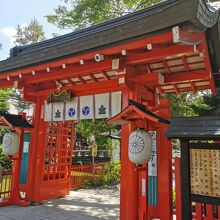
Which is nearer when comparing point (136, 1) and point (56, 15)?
point (136, 1)

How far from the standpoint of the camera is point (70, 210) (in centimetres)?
760

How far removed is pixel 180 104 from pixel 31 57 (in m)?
9.08

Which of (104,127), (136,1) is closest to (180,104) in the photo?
(104,127)

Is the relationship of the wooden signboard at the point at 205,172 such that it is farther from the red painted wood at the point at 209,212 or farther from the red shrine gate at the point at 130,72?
the red painted wood at the point at 209,212

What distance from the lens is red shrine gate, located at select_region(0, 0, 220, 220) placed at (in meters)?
4.59

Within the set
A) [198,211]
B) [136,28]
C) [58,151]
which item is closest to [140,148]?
[198,211]

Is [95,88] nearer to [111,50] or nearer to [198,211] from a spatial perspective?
[111,50]

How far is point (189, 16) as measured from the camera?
4.05 m

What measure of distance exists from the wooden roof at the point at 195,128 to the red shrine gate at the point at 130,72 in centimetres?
63

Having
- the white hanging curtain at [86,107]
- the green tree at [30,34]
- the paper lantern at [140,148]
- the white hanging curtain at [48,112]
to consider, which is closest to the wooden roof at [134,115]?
the paper lantern at [140,148]

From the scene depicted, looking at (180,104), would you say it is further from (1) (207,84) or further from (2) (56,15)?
(2) (56,15)

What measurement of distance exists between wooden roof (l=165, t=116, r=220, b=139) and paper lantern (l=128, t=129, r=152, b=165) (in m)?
0.87

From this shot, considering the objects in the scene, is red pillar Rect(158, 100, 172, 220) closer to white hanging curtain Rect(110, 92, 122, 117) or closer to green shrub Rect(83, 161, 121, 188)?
white hanging curtain Rect(110, 92, 122, 117)

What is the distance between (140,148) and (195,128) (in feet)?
4.37
